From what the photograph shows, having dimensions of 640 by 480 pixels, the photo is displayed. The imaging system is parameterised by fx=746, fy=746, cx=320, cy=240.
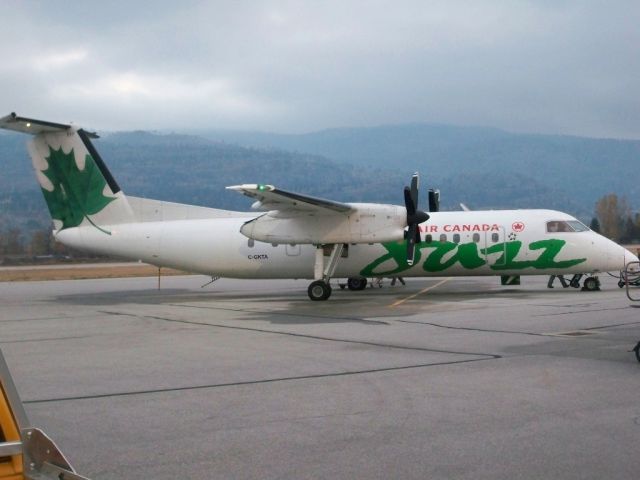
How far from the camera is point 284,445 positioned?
664 centimetres

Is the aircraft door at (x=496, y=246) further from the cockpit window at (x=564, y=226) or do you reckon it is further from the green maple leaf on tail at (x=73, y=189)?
the green maple leaf on tail at (x=73, y=189)

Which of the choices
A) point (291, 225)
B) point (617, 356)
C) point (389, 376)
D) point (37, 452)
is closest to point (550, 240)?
point (291, 225)

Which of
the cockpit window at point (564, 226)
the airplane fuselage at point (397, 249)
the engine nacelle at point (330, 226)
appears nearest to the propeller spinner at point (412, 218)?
the engine nacelle at point (330, 226)

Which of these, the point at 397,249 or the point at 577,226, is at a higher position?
the point at 577,226

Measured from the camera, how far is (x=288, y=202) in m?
22.1

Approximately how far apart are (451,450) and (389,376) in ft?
11.2

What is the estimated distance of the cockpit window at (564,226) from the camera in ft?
78.2

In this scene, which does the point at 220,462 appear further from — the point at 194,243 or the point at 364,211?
the point at 194,243

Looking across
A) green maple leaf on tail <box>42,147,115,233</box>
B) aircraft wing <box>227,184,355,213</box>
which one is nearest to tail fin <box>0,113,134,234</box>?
green maple leaf on tail <box>42,147,115,233</box>

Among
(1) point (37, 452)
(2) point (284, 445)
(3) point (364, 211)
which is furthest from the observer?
(3) point (364, 211)

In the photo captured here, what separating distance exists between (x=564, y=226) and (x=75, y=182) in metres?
16.2

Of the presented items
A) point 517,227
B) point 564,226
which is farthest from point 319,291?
point 564,226

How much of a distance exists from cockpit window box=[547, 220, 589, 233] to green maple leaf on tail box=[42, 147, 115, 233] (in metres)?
14.6

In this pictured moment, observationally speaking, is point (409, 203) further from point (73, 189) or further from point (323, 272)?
point (73, 189)
